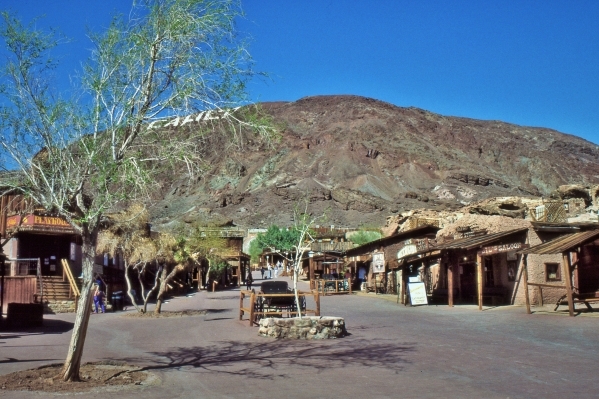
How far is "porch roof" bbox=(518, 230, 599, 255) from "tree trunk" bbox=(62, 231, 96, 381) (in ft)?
46.1

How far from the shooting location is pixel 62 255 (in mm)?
33000

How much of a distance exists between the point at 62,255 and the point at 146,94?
25.1m

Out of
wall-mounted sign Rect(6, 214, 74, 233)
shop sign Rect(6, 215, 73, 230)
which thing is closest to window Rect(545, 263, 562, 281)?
wall-mounted sign Rect(6, 214, 74, 233)

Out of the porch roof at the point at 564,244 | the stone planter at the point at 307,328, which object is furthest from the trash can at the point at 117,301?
the porch roof at the point at 564,244

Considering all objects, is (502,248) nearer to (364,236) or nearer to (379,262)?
(379,262)

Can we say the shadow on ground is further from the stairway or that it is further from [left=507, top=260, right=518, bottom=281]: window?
[left=507, top=260, right=518, bottom=281]: window

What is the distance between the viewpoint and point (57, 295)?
92.1 feet

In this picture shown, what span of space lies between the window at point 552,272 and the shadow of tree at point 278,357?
1127cm

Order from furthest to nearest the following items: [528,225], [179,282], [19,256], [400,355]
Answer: [179,282]
[19,256]
[528,225]
[400,355]

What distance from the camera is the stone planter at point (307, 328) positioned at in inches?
604

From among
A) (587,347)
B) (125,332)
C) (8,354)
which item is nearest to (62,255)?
(125,332)

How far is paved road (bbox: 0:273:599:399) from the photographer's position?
29.0 ft

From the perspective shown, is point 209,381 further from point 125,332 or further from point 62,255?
point 62,255

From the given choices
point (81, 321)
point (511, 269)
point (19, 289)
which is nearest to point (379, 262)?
point (511, 269)
